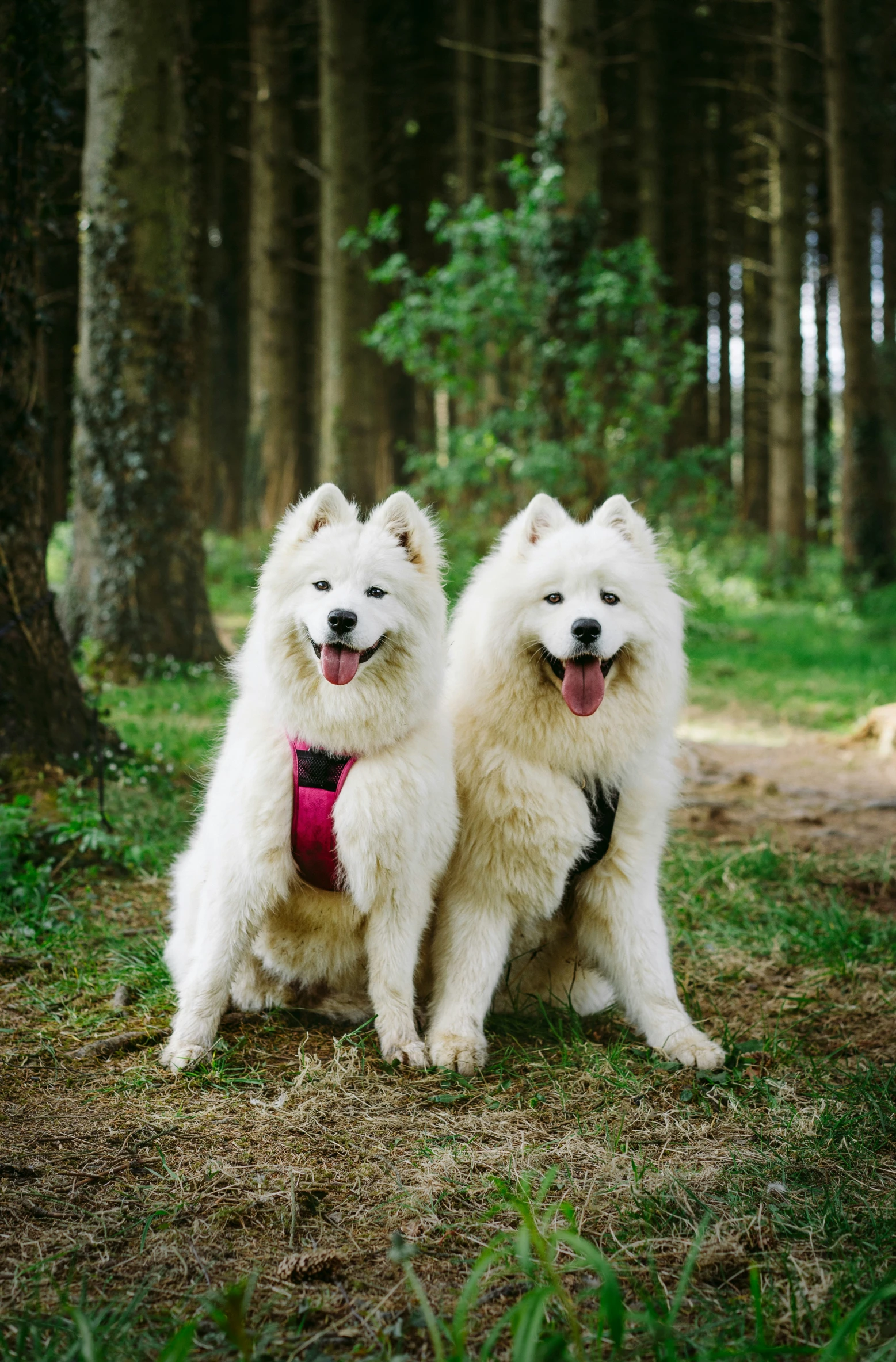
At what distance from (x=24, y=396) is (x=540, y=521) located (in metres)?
2.43

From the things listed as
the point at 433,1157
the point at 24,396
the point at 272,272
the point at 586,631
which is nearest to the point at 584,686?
the point at 586,631

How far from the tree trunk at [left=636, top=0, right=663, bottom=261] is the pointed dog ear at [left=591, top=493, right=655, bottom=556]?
50.9 feet

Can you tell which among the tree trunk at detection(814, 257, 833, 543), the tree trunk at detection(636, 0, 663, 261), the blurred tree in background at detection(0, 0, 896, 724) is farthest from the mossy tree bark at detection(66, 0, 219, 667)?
the tree trunk at detection(814, 257, 833, 543)

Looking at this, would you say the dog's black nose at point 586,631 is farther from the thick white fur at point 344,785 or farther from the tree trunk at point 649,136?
the tree trunk at point 649,136

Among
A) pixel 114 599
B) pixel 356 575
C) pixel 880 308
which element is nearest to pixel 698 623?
pixel 114 599

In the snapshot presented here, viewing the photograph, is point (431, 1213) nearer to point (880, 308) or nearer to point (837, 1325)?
point (837, 1325)

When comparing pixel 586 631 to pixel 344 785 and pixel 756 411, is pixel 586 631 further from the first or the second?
pixel 756 411

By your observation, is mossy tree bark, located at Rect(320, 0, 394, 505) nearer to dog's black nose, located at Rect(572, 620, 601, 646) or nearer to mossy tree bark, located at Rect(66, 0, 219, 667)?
mossy tree bark, located at Rect(66, 0, 219, 667)

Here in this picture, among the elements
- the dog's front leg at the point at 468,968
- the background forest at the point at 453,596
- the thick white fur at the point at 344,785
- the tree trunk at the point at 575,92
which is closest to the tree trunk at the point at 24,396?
the background forest at the point at 453,596

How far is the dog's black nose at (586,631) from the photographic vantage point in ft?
8.93

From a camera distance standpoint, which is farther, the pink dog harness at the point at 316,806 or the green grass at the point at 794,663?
the green grass at the point at 794,663

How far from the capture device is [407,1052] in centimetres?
271

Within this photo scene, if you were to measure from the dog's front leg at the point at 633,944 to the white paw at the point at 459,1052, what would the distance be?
47cm

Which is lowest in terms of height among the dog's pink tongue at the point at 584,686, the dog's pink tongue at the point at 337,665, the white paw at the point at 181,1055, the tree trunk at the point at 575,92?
the white paw at the point at 181,1055
